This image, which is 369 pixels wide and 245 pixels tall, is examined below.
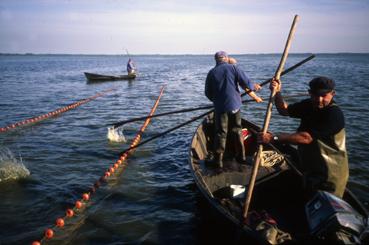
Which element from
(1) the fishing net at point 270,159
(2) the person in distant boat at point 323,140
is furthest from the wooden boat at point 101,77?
(2) the person in distant boat at point 323,140

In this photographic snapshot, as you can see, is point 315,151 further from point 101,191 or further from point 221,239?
point 101,191

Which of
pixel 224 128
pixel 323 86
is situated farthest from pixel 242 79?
pixel 323 86

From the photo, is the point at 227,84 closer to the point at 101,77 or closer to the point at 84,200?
the point at 84,200

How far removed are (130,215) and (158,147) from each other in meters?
4.70

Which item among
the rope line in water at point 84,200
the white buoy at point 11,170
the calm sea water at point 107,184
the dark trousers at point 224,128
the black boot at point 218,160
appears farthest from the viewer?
the white buoy at point 11,170

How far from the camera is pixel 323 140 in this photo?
4.46 meters

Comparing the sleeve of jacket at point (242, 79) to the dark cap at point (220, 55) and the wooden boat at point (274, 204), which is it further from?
the wooden boat at point (274, 204)

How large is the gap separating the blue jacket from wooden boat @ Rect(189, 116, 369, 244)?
126 centimetres

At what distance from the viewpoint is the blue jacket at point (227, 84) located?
680 cm

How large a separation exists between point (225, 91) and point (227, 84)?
0.16 metres

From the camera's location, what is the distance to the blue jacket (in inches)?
268

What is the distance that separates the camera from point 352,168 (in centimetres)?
909

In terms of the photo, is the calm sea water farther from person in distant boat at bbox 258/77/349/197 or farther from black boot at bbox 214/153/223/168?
person in distant boat at bbox 258/77/349/197

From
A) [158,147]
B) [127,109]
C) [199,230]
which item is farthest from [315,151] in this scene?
[127,109]
